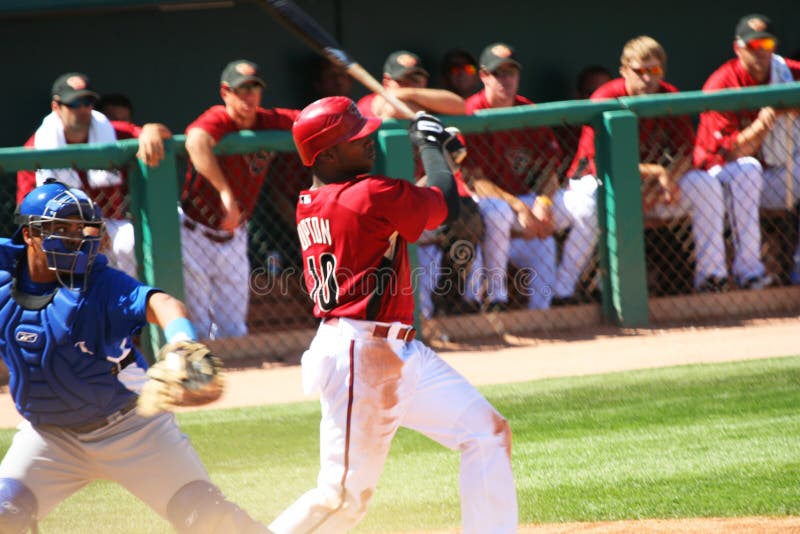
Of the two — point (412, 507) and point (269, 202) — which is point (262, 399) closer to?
point (269, 202)

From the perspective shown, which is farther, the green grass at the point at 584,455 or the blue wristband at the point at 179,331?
the green grass at the point at 584,455

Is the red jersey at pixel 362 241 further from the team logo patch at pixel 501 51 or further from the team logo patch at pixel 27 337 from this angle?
the team logo patch at pixel 501 51

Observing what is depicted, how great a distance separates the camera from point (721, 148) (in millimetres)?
8086

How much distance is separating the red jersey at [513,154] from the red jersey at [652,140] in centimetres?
19

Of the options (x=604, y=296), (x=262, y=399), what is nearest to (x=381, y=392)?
(x=262, y=399)

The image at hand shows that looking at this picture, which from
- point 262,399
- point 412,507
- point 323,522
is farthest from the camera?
point 262,399

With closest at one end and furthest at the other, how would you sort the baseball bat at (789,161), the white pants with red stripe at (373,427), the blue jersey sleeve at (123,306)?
the blue jersey sleeve at (123,306)
the white pants with red stripe at (373,427)
the baseball bat at (789,161)

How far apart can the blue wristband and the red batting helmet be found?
784mm

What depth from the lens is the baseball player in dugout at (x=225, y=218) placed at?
7.50 meters

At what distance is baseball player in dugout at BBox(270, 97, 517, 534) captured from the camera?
3.84m

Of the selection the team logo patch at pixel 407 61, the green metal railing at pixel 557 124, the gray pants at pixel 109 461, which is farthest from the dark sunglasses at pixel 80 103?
the gray pants at pixel 109 461

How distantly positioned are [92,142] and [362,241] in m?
3.99

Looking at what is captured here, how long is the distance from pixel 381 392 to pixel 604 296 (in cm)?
454

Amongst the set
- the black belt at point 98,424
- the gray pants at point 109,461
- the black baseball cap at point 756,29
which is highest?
the black baseball cap at point 756,29
